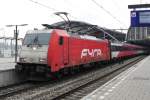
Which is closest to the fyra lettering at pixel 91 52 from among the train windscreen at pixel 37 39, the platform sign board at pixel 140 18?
the train windscreen at pixel 37 39

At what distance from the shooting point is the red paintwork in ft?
61.3

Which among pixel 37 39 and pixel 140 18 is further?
pixel 140 18

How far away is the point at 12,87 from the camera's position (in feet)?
57.4

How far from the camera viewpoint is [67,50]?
20.7 meters

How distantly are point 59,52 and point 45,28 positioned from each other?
2025mm

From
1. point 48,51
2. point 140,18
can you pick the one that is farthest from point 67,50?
point 140,18

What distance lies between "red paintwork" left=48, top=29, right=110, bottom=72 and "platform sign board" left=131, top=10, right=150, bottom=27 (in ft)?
41.8

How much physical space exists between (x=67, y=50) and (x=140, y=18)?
20323 mm

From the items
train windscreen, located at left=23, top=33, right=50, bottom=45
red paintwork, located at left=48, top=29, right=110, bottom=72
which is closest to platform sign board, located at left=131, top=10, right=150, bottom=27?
red paintwork, located at left=48, top=29, right=110, bottom=72

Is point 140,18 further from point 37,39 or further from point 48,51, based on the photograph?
point 48,51

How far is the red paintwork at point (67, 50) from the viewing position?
61.3ft

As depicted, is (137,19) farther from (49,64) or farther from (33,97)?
(33,97)

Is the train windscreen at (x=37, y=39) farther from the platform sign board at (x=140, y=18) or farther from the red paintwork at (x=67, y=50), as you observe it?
the platform sign board at (x=140, y=18)

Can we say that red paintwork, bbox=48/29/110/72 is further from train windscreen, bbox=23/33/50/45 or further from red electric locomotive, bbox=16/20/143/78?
train windscreen, bbox=23/33/50/45
